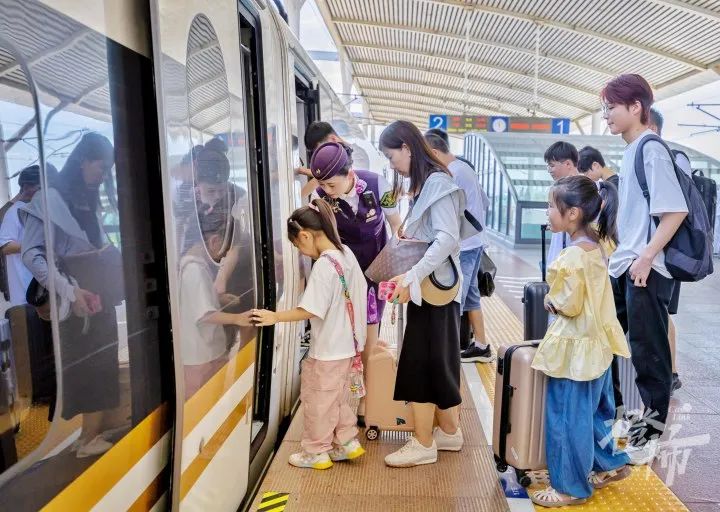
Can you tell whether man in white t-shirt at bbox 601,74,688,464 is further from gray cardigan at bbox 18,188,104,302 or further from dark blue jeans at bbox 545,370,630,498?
gray cardigan at bbox 18,188,104,302

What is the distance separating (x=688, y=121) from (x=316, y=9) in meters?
14.7

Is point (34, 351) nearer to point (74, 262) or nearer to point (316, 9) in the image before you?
point (74, 262)

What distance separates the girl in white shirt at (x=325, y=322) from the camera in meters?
2.59

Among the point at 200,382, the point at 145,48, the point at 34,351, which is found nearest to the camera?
the point at 34,351

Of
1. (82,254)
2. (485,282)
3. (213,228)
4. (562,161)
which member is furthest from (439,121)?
(82,254)

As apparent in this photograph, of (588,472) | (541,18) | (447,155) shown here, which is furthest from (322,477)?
(541,18)

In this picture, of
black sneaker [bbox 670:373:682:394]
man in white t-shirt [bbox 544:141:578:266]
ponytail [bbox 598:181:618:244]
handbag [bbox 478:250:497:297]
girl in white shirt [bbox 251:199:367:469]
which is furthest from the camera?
handbag [bbox 478:250:497:297]

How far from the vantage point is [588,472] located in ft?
8.26

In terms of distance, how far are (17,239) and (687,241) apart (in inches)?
108

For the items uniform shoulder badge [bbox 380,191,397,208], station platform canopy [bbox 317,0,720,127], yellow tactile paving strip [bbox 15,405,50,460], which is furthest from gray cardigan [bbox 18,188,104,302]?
station platform canopy [bbox 317,0,720,127]

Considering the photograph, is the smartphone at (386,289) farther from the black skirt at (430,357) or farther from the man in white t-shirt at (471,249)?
the man in white t-shirt at (471,249)

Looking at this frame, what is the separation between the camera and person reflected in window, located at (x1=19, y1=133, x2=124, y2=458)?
1.09m

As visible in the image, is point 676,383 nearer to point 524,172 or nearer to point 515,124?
point 524,172

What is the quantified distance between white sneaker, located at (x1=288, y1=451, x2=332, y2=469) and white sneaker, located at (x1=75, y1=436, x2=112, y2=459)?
167 centimetres
